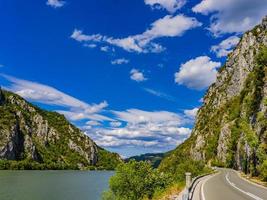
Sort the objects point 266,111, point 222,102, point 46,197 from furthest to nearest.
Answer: point 222,102
point 46,197
point 266,111

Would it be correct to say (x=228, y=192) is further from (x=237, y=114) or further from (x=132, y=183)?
(x=237, y=114)

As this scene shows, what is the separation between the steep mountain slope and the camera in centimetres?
6266

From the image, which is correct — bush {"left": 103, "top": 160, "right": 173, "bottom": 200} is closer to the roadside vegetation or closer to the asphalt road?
the roadside vegetation

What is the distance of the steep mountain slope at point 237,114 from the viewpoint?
62.7m

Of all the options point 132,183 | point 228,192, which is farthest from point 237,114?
point 228,192

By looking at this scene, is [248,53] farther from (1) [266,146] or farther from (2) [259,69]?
(1) [266,146]

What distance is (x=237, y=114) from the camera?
12369 cm

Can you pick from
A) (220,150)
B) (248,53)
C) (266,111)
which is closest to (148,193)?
(266,111)

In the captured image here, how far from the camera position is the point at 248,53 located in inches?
6565

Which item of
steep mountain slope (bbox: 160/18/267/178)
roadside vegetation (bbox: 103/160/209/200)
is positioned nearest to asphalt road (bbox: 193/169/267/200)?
roadside vegetation (bbox: 103/160/209/200)

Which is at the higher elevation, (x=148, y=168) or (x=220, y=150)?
(x=220, y=150)

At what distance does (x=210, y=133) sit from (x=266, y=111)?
110831 millimetres

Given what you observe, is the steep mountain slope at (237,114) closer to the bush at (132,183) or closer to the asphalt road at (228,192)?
the bush at (132,183)

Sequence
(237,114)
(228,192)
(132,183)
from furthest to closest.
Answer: (237,114) < (132,183) < (228,192)
